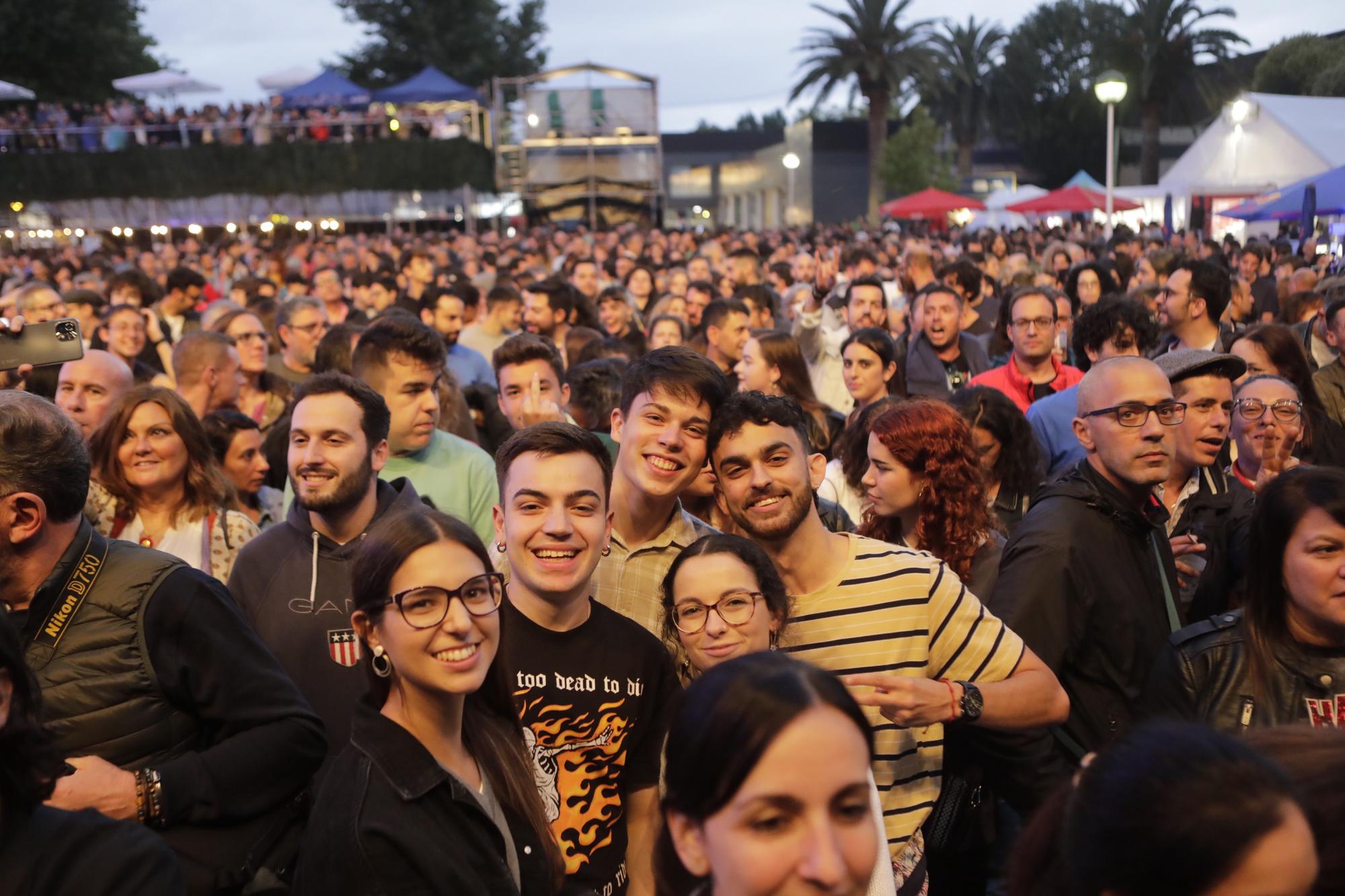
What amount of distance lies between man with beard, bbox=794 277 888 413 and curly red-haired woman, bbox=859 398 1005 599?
3881 millimetres

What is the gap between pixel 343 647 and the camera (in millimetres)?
3619

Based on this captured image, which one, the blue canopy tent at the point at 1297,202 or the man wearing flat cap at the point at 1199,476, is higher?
the blue canopy tent at the point at 1297,202

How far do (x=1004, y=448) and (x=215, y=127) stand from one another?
113 feet

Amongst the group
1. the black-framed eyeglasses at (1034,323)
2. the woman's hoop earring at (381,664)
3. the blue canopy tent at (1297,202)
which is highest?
the blue canopy tent at (1297,202)

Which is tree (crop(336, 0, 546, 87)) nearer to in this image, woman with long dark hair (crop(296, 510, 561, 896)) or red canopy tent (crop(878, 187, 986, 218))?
red canopy tent (crop(878, 187, 986, 218))

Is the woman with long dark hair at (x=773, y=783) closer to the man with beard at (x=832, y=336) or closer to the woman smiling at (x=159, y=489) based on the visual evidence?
the woman smiling at (x=159, y=489)

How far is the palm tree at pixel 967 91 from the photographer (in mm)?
51656

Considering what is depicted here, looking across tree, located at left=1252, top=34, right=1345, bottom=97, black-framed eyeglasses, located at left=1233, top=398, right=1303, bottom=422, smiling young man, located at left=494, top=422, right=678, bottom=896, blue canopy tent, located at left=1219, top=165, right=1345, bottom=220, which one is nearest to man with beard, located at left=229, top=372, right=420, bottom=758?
smiling young man, located at left=494, top=422, right=678, bottom=896

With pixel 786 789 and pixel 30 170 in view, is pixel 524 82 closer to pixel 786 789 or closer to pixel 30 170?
pixel 30 170

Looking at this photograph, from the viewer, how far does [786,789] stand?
179 centimetres

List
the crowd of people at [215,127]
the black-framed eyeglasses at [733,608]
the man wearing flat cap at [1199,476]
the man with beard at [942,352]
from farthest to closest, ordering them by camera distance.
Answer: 1. the crowd of people at [215,127]
2. the man with beard at [942,352]
3. the man wearing flat cap at [1199,476]
4. the black-framed eyeglasses at [733,608]

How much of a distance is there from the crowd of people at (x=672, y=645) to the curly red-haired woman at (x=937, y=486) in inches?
0.5

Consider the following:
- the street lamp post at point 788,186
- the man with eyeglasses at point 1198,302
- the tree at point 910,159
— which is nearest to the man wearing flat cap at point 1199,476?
the man with eyeglasses at point 1198,302

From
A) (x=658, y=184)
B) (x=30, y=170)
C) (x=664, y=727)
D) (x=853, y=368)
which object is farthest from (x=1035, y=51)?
(x=664, y=727)
